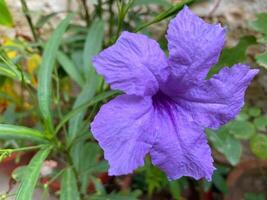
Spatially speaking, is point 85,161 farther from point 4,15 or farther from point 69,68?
point 4,15

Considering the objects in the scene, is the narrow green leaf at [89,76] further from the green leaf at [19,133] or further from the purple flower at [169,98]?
the purple flower at [169,98]

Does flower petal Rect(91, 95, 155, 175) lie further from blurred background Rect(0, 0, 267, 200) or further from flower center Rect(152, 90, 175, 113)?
blurred background Rect(0, 0, 267, 200)

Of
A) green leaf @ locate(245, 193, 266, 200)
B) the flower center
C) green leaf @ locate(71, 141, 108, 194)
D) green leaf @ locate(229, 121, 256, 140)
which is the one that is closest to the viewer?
the flower center

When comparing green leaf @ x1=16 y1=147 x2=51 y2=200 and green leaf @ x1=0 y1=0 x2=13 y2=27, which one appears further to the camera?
green leaf @ x1=0 y1=0 x2=13 y2=27

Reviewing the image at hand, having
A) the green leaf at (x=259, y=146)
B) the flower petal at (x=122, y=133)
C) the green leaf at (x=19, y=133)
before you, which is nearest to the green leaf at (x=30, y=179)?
the green leaf at (x=19, y=133)

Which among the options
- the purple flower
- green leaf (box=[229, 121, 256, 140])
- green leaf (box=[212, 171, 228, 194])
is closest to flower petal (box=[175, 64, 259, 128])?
the purple flower

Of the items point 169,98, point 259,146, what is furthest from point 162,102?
point 259,146
